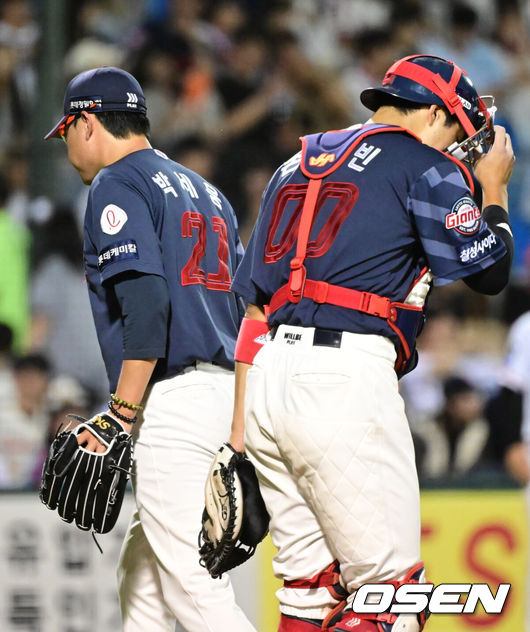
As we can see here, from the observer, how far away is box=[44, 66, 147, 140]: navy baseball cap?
Answer: 12.6 feet

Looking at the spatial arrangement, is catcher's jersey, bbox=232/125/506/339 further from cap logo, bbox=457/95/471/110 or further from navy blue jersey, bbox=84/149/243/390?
navy blue jersey, bbox=84/149/243/390

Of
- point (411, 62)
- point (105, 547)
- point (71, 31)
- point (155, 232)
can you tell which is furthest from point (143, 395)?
point (71, 31)

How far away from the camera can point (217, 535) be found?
10.8 ft

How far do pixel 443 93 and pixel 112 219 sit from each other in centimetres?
116

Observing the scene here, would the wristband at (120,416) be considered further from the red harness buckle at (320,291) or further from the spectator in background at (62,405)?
the spectator in background at (62,405)

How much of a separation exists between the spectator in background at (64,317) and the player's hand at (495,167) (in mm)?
4107

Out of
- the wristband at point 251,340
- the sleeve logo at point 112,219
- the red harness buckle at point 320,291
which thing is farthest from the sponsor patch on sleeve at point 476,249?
the sleeve logo at point 112,219

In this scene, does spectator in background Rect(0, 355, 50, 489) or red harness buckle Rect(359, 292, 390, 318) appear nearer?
red harness buckle Rect(359, 292, 390, 318)

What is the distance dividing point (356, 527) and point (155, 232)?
4.26 feet

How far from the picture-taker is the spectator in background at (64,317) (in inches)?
279

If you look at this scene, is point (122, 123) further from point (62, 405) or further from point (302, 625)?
point (62, 405)

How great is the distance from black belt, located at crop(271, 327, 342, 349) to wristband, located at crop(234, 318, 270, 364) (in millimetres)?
317

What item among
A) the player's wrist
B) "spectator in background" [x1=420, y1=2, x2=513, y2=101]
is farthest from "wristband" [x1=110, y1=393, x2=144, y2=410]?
"spectator in background" [x1=420, y1=2, x2=513, y2=101]

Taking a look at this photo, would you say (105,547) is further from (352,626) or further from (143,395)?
(352,626)
